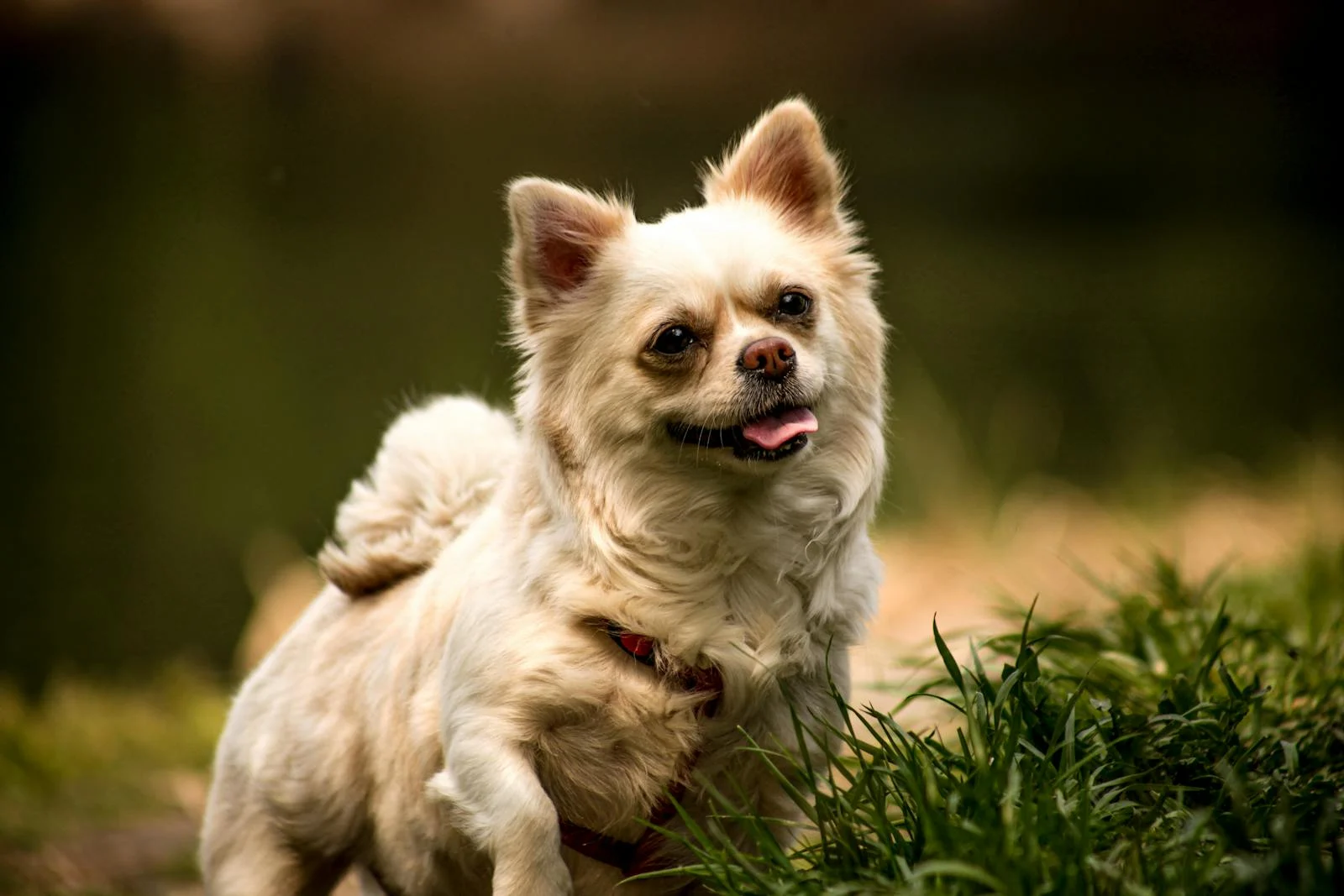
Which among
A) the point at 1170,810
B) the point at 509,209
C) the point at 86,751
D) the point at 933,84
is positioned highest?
the point at 933,84

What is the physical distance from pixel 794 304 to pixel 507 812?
120 cm

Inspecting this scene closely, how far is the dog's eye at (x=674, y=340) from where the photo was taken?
9.34 feet

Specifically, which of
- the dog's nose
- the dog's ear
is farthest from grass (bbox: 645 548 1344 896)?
the dog's ear

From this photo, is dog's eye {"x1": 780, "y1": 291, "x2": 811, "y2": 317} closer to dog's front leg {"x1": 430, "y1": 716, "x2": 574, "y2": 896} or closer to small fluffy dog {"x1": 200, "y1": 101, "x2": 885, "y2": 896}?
small fluffy dog {"x1": 200, "y1": 101, "x2": 885, "y2": 896}

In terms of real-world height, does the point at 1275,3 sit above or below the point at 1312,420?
above

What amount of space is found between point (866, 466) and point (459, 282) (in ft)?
28.1

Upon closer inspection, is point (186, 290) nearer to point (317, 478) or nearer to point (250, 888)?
point (317, 478)

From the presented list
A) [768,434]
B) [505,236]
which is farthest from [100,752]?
[505,236]

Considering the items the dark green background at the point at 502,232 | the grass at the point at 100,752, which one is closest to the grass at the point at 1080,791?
the grass at the point at 100,752

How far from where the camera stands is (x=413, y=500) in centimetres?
368

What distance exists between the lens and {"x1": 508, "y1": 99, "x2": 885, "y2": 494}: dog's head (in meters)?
2.79

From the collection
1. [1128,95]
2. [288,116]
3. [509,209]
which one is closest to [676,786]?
[509,209]

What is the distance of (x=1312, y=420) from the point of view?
9.99 metres

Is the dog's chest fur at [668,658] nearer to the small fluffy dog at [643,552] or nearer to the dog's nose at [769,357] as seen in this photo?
the small fluffy dog at [643,552]
